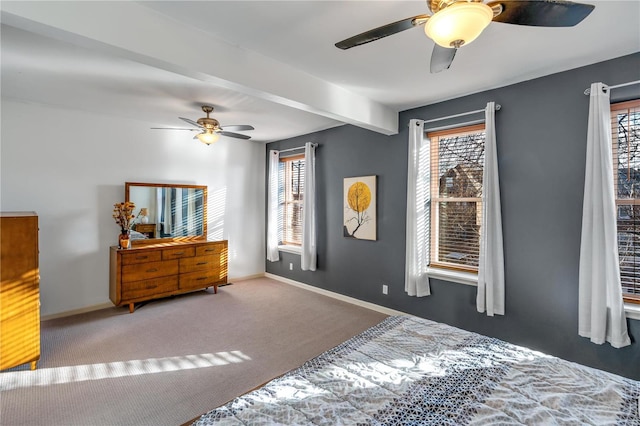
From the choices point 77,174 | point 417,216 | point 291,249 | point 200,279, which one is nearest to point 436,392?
point 417,216

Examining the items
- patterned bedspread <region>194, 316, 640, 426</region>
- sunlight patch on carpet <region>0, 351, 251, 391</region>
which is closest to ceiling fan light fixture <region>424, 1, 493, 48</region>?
patterned bedspread <region>194, 316, 640, 426</region>

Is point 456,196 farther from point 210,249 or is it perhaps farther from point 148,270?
point 148,270

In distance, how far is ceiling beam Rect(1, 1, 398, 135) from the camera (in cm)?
166

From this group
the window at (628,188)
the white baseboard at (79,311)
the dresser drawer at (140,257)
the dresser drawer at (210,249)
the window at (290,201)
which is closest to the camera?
the window at (628,188)

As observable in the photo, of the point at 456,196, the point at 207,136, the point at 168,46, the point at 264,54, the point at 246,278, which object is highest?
the point at 264,54

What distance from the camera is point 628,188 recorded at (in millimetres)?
2559

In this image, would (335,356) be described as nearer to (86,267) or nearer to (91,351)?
(91,351)

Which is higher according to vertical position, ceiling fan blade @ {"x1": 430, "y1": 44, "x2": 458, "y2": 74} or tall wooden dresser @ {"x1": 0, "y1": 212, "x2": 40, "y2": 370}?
ceiling fan blade @ {"x1": 430, "y1": 44, "x2": 458, "y2": 74}

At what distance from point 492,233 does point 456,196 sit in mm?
661

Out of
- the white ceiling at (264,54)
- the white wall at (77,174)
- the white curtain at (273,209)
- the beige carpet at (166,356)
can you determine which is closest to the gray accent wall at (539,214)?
the white ceiling at (264,54)

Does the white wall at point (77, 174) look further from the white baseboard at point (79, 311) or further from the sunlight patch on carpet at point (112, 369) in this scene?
the sunlight patch on carpet at point (112, 369)

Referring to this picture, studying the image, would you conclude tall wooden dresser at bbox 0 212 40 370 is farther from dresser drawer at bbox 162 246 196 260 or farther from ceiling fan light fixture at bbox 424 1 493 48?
ceiling fan light fixture at bbox 424 1 493 48

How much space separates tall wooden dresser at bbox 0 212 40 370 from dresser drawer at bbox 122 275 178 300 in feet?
4.59

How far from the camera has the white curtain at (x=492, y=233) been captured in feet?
9.98
